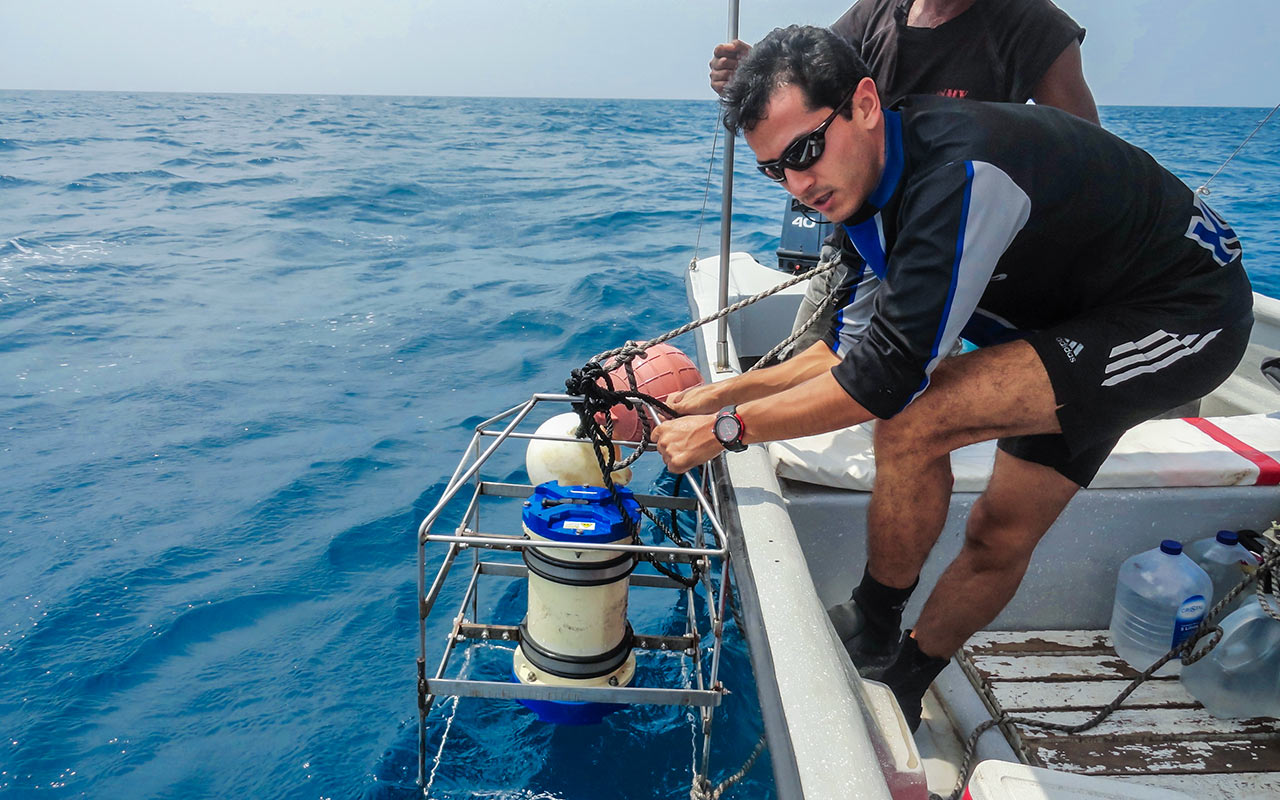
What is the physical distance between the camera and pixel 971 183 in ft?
5.03

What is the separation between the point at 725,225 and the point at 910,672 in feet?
5.10

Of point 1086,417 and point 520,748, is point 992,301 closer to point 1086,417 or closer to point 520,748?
point 1086,417

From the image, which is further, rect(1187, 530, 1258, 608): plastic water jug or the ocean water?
the ocean water

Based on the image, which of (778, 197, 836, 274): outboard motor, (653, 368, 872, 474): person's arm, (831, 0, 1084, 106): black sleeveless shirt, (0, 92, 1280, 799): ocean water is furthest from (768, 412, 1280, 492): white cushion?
(778, 197, 836, 274): outboard motor

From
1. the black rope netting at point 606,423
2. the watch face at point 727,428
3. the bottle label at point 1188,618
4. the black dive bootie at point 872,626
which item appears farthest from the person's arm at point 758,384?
the bottle label at point 1188,618

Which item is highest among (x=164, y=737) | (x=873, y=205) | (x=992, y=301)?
(x=873, y=205)

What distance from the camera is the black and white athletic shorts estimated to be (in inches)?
66.9

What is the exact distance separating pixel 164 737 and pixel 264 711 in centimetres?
31

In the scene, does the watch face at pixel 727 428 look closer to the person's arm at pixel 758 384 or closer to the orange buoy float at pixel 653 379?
the person's arm at pixel 758 384

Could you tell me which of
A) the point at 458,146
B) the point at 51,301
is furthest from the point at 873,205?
the point at 458,146

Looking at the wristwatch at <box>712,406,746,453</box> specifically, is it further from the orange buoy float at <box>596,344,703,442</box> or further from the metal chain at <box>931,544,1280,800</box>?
the metal chain at <box>931,544,1280,800</box>

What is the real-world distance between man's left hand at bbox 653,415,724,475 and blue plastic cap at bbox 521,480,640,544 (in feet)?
0.57

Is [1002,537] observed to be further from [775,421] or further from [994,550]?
[775,421]

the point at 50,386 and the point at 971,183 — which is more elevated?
the point at 971,183
